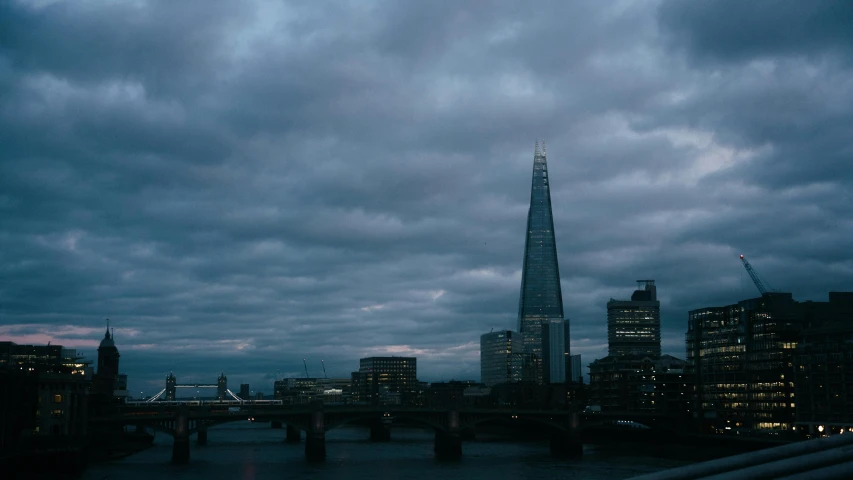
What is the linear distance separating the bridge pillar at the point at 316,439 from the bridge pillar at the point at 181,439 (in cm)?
1858

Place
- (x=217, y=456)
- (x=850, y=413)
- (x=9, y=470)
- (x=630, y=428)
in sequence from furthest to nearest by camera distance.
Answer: (x=630, y=428), (x=850, y=413), (x=217, y=456), (x=9, y=470)

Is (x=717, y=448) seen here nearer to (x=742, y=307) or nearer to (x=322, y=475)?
(x=742, y=307)

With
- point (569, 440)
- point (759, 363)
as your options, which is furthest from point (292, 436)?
point (759, 363)

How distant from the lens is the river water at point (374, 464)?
102 meters

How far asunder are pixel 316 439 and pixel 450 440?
931 inches

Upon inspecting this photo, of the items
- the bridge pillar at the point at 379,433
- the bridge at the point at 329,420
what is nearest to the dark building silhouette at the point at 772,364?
the bridge at the point at 329,420

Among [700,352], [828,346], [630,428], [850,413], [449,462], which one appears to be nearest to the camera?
[449,462]

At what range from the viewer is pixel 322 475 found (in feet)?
332

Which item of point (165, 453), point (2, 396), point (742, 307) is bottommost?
point (165, 453)

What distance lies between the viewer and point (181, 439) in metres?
124

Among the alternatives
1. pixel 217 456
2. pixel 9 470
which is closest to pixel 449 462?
pixel 217 456

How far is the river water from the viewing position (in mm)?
102125

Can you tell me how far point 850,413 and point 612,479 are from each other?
6727 cm

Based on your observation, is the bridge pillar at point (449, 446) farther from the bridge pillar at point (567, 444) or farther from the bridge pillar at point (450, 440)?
the bridge pillar at point (567, 444)
